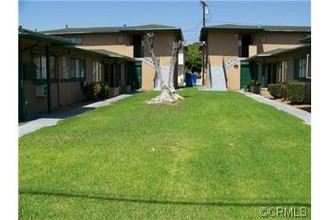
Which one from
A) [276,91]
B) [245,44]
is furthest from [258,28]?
[276,91]

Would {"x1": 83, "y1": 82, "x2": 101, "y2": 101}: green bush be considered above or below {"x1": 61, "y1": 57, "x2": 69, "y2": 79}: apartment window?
below

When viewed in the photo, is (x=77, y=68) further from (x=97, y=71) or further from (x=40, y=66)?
(x=40, y=66)

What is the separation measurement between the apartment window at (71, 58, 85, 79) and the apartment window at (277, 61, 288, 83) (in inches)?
489

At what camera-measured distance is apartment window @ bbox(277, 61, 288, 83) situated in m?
27.7

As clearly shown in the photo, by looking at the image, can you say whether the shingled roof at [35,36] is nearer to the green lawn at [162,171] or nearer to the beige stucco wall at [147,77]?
the green lawn at [162,171]

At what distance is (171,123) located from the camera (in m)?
12.1

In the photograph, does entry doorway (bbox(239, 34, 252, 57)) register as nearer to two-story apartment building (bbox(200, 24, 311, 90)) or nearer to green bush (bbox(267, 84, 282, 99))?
A: two-story apartment building (bbox(200, 24, 311, 90))

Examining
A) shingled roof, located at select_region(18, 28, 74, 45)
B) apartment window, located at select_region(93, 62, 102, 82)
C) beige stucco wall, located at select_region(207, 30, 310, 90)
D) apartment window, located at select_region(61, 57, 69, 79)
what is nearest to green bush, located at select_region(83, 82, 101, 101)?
apartment window, located at select_region(61, 57, 69, 79)

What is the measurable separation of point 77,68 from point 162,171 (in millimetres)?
16074

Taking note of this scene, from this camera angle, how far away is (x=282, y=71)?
29.1 meters
